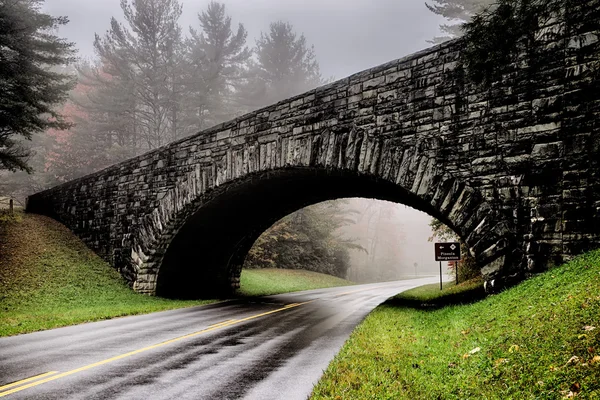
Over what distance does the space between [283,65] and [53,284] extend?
96.3ft

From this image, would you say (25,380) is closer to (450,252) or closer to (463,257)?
(450,252)

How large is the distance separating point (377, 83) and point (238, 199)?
6.53 metres

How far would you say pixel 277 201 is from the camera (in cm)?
1619

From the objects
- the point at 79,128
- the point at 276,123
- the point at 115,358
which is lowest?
the point at 115,358

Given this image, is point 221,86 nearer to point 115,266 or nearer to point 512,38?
point 115,266

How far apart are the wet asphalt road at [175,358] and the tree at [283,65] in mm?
30479

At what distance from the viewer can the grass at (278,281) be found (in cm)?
2085

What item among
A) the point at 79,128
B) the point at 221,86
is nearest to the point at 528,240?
the point at 221,86

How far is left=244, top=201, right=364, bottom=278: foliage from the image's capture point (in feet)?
99.5

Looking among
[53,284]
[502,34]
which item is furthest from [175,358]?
[53,284]

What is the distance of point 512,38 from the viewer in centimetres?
840

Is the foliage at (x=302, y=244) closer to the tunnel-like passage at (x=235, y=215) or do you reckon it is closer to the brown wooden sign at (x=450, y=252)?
the tunnel-like passage at (x=235, y=215)

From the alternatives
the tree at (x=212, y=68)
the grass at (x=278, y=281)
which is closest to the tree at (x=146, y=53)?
the tree at (x=212, y=68)

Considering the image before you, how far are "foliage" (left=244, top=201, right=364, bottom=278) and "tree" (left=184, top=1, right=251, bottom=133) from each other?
10.3m
